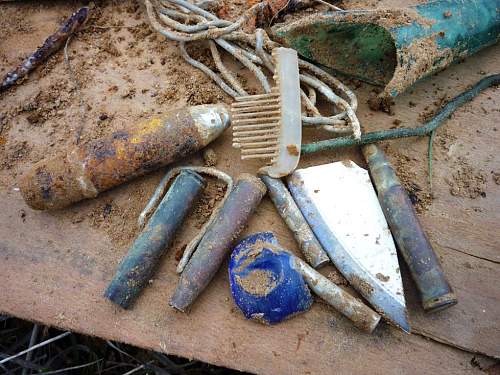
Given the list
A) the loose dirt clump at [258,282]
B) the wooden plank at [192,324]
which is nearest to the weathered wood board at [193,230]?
the wooden plank at [192,324]

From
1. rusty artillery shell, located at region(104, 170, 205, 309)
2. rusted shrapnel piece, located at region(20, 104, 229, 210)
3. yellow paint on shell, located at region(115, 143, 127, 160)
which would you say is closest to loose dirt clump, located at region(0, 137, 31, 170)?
rusted shrapnel piece, located at region(20, 104, 229, 210)

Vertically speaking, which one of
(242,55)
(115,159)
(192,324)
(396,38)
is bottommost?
(192,324)

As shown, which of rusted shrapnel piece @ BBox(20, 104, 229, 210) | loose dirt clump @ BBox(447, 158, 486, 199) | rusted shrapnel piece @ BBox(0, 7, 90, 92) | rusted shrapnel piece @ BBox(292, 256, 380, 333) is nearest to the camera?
rusted shrapnel piece @ BBox(292, 256, 380, 333)

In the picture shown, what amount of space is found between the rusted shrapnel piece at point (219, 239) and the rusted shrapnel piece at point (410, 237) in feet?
1.26

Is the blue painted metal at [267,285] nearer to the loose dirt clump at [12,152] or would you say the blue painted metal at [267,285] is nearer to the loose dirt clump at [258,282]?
the loose dirt clump at [258,282]

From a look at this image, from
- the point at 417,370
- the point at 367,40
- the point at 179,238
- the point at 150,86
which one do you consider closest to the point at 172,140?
the point at 179,238

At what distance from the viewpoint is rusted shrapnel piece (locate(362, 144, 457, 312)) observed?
1.18 m

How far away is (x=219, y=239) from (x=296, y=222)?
9.5 inches

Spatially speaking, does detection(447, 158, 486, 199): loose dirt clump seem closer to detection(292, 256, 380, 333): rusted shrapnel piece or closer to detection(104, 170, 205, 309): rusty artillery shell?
detection(292, 256, 380, 333): rusted shrapnel piece

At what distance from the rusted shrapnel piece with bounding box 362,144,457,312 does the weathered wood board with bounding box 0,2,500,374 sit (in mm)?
61

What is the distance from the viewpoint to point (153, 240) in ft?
4.15

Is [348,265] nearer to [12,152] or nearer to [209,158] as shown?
[209,158]

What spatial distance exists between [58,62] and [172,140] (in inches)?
30.1

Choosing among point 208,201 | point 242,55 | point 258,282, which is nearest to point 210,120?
point 208,201
